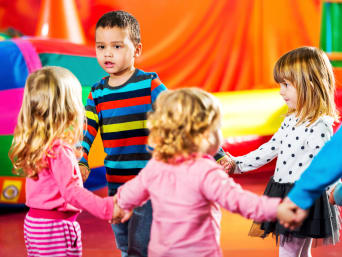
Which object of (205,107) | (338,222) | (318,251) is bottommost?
(318,251)

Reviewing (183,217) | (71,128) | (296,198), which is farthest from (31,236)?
(296,198)

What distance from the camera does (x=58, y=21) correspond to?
5.15m

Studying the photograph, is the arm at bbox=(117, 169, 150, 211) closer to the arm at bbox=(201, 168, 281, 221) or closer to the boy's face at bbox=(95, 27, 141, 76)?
the arm at bbox=(201, 168, 281, 221)

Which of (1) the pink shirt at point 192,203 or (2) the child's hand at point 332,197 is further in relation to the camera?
(2) the child's hand at point 332,197

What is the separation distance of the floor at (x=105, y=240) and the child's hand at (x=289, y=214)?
1024mm

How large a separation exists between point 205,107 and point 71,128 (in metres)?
0.49

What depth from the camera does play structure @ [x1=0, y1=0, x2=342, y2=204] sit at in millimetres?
2949

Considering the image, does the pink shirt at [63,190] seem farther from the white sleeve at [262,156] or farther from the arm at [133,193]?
the white sleeve at [262,156]

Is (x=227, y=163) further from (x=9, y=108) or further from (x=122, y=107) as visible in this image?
(x=9, y=108)

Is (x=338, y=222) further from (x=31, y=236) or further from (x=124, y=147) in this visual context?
(x=31, y=236)

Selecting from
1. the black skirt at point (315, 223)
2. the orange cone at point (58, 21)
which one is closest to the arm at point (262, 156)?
the black skirt at point (315, 223)

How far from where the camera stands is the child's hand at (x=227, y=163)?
1.89 m

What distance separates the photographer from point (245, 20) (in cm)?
544

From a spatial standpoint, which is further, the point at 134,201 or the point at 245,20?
the point at 245,20
